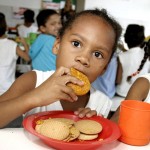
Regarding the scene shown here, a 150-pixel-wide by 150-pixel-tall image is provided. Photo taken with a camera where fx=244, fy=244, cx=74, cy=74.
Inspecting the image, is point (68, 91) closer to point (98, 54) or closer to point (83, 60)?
point (83, 60)

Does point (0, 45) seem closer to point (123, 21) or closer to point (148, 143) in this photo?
point (148, 143)

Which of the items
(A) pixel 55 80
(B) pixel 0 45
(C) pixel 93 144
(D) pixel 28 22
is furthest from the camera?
(D) pixel 28 22

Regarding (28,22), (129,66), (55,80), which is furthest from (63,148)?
(28,22)

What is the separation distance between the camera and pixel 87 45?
3.25ft

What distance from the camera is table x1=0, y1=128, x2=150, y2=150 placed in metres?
0.67

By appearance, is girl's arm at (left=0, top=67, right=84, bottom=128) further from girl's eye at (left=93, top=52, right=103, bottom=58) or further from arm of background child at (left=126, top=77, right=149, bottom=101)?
arm of background child at (left=126, top=77, right=149, bottom=101)

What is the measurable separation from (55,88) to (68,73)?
0.07 meters

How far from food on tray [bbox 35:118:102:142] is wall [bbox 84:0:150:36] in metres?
4.43

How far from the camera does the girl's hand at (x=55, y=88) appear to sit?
765mm

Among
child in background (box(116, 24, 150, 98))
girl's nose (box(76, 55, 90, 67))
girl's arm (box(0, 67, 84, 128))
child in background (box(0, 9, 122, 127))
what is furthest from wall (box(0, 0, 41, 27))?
girl's arm (box(0, 67, 84, 128))

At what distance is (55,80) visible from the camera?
0.77 meters

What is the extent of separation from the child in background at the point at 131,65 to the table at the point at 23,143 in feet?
7.01

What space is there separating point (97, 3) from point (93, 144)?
15.2 ft

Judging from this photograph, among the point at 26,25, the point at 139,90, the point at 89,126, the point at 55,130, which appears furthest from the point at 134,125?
the point at 26,25
